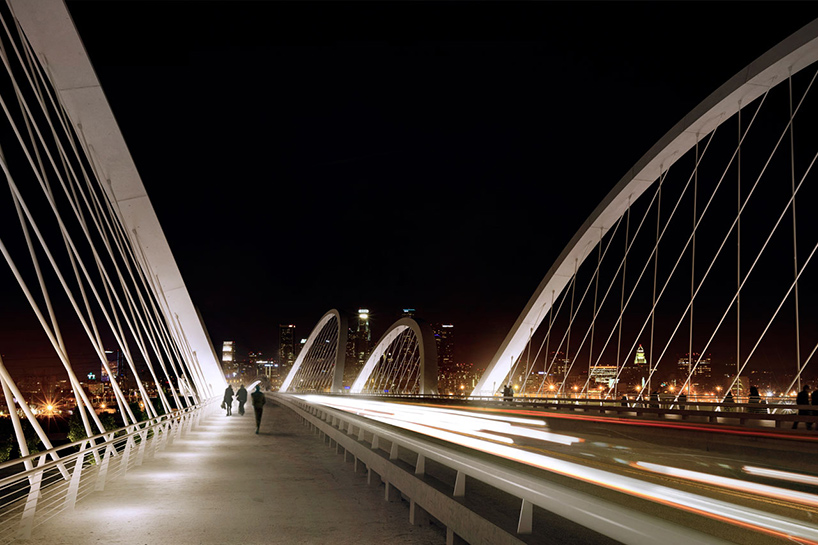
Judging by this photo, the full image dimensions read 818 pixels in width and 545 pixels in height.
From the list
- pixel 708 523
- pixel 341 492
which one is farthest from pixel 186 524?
pixel 708 523

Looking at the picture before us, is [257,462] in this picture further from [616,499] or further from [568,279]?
[568,279]

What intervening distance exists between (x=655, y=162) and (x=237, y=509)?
64.0ft

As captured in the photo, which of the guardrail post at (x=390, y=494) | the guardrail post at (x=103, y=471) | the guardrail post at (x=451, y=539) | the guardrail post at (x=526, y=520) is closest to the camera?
the guardrail post at (x=526, y=520)

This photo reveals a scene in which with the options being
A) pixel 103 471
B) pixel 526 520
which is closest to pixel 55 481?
pixel 103 471

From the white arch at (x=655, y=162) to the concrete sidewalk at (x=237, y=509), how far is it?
542 inches

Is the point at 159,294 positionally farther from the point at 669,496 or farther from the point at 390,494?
the point at 669,496

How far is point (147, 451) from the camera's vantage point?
13.8 metres

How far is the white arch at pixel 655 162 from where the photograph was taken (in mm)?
17609

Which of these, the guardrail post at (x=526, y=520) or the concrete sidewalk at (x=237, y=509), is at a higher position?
the guardrail post at (x=526, y=520)

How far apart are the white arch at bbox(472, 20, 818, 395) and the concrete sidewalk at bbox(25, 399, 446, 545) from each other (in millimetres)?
13766

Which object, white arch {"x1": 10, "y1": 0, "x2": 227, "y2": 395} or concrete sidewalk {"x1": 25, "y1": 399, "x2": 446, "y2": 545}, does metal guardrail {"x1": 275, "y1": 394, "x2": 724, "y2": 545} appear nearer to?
concrete sidewalk {"x1": 25, "y1": 399, "x2": 446, "y2": 545}

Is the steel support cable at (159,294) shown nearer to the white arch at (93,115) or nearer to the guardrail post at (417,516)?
the white arch at (93,115)

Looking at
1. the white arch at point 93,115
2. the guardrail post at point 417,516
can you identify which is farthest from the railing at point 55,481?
the white arch at point 93,115

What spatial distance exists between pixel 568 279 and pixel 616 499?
83.7ft
